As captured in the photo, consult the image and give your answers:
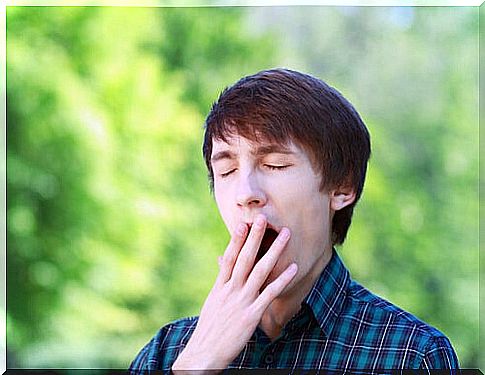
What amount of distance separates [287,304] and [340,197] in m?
0.16

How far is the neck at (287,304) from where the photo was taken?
3.89 feet

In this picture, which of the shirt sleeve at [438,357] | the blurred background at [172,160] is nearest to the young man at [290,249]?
the shirt sleeve at [438,357]

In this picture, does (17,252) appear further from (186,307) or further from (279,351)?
(279,351)

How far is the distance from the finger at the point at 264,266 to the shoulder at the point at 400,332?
6.0 inches

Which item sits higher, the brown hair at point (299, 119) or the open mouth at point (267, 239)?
the brown hair at point (299, 119)

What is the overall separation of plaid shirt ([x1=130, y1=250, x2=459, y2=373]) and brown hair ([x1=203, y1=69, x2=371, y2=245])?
145 mm

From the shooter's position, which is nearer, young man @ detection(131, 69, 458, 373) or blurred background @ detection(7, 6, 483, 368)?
young man @ detection(131, 69, 458, 373)

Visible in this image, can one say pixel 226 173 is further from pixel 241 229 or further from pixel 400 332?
pixel 400 332

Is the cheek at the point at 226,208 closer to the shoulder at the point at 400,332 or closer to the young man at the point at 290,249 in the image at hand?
the young man at the point at 290,249

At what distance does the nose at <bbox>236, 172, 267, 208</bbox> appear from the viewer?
1119 millimetres

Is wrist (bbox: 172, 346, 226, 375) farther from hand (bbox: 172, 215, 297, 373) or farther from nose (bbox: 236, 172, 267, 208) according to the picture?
nose (bbox: 236, 172, 267, 208)

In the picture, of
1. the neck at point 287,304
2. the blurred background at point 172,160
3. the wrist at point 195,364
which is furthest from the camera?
the blurred background at point 172,160

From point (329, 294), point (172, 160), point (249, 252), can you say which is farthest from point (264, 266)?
point (172, 160)

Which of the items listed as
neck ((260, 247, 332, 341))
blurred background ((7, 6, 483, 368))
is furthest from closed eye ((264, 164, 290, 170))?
blurred background ((7, 6, 483, 368))
